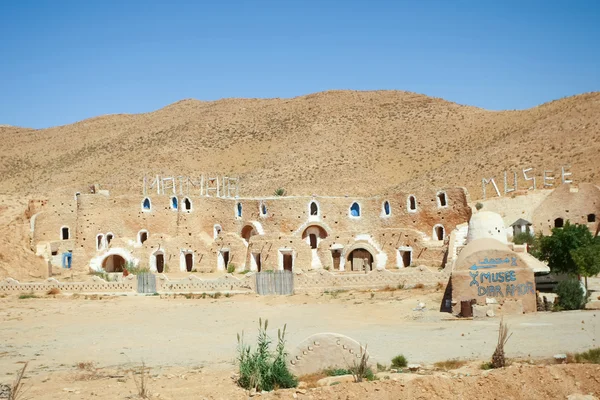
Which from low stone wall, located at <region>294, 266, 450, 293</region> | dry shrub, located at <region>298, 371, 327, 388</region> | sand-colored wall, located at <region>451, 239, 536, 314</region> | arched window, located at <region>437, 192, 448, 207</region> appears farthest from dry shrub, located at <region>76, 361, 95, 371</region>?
arched window, located at <region>437, 192, 448, 207</region>

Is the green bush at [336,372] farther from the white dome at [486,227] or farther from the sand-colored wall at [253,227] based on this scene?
the sand-colored wall at [253,227]

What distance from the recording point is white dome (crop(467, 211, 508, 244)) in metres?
28.1

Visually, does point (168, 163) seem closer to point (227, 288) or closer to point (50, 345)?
point (227, 288)

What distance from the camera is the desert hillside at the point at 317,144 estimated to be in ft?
192

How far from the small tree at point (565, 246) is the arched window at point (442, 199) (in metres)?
12.4

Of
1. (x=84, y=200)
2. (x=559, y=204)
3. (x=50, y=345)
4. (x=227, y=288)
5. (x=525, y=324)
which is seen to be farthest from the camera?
(x=84, y=200)

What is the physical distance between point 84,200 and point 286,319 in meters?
21.4

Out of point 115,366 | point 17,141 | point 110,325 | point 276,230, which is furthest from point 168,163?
point 115,366

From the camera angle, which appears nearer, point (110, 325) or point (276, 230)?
point (110, 325)

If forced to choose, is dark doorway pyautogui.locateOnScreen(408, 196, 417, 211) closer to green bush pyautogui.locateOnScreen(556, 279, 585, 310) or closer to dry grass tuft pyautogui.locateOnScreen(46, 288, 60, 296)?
green bush pyautogui.locateOnScreen(556, 279, 585, 310)

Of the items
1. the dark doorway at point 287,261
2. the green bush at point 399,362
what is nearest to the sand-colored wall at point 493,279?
the green bush at point 399,362

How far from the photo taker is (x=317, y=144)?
7525cm

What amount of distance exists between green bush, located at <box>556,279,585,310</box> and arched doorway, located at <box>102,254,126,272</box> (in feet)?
81.5

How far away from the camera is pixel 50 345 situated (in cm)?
1836
